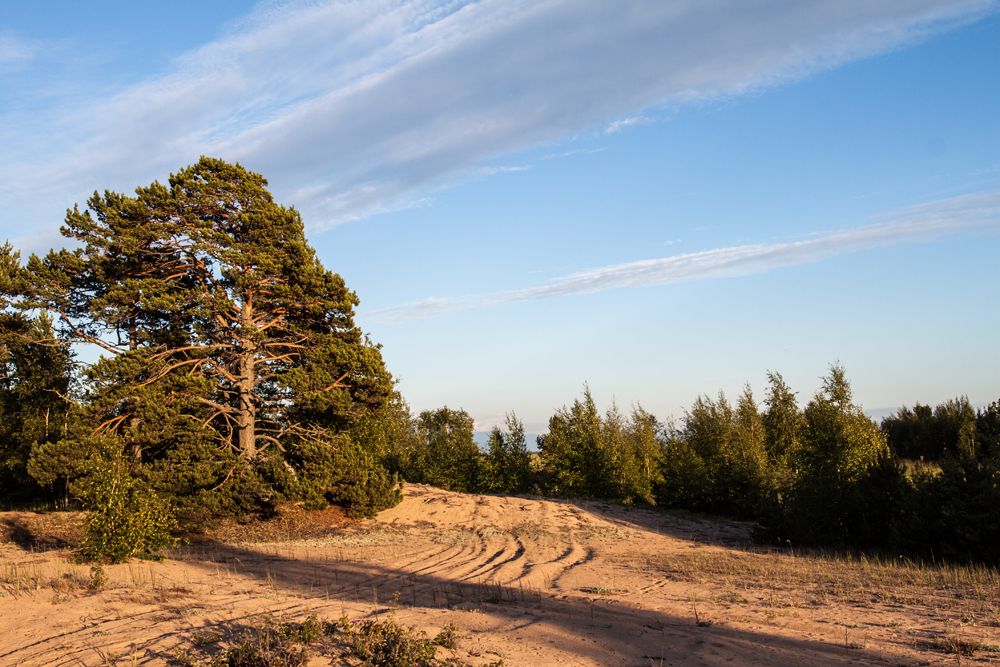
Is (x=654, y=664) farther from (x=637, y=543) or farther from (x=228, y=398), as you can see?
(x=228, y=398)

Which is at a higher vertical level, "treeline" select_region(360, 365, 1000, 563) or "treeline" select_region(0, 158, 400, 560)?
"treeline" select_region(0, 158, 400, 560)

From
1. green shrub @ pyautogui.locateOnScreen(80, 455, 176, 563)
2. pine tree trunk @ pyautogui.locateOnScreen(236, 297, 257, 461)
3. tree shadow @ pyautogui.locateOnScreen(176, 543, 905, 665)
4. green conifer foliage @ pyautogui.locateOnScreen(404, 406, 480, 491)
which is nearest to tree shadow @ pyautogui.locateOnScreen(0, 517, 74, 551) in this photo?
green shrub @ pyautogui.locateOnScreen(80, 455, 176, 563)

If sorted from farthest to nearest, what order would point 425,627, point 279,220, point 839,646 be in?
point 279,220, point 425,627, point 839,646

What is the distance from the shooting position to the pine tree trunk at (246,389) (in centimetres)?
2167

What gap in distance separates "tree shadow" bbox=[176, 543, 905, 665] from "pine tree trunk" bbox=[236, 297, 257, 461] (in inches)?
285

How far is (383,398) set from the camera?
23.0 metres

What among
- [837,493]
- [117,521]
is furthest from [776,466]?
[117,521]

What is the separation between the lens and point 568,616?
931 centimetres

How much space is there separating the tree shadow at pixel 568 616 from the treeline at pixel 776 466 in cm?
981

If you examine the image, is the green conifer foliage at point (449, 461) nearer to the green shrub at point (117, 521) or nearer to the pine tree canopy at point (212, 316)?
the pine tree canopy at point (212, 316)

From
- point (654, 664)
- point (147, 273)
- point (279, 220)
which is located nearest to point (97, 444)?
point (147, 273)

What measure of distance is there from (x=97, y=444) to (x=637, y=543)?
14871 millimetres

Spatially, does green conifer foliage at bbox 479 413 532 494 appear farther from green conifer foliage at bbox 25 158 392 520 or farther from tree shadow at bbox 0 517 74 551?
tree shadow at bbox 0 517 74 551

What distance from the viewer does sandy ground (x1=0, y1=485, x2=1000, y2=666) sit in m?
7.37
